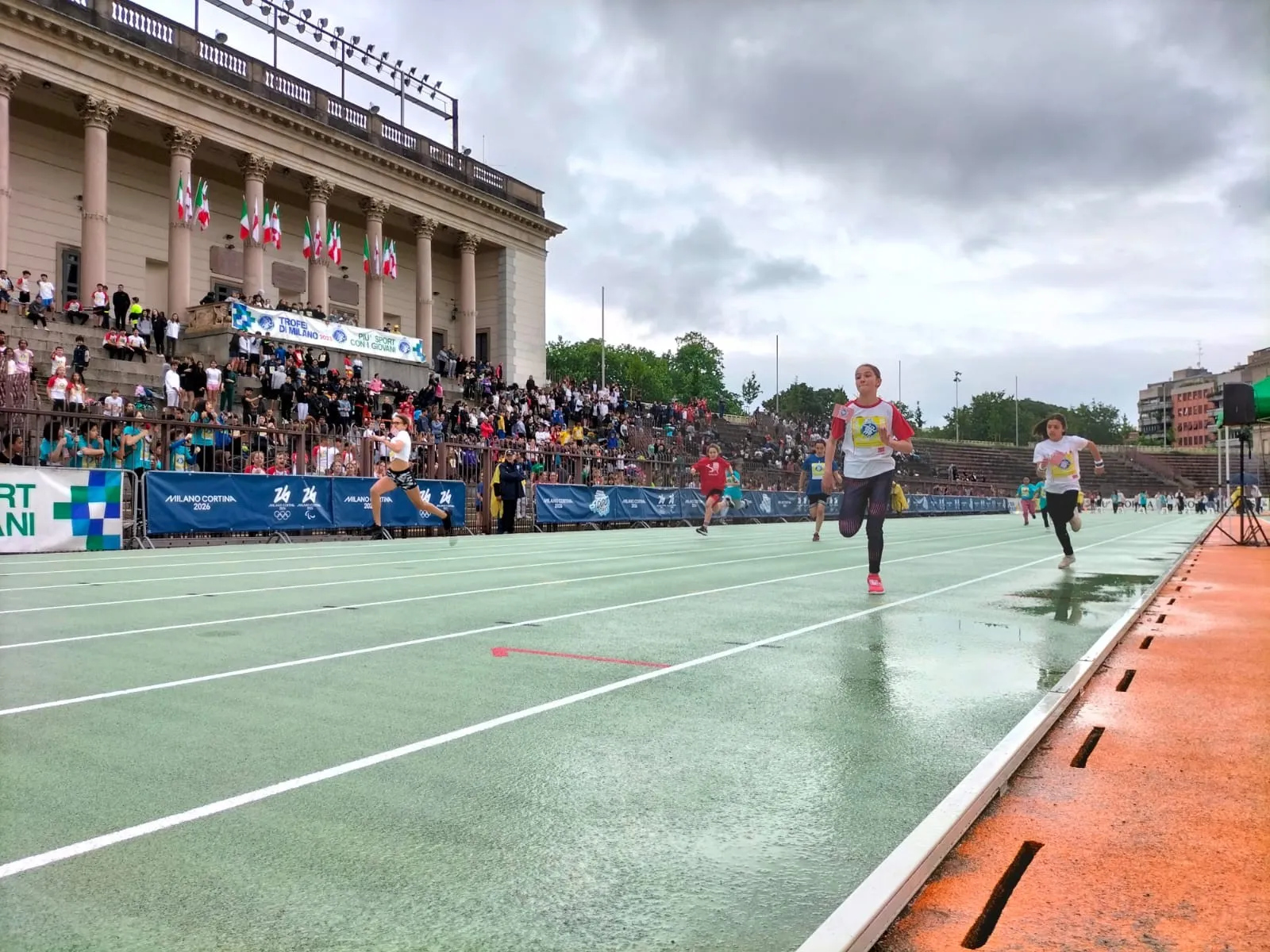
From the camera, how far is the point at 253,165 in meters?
36.3

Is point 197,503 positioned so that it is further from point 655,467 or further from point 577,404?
point 577,404

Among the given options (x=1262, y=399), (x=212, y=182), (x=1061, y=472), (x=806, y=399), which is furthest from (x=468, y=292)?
(x=806, y=399)

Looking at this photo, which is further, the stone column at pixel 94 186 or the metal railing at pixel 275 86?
the metal railing at pixel 275 86

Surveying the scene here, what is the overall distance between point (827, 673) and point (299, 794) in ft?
9.98

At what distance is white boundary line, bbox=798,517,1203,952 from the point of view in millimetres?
2135

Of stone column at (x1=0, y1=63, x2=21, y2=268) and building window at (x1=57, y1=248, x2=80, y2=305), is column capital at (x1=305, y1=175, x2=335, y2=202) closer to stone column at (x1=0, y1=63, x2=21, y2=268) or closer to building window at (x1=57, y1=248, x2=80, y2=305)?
building window at (x1=57, y1=248, x2=80, y2=305)

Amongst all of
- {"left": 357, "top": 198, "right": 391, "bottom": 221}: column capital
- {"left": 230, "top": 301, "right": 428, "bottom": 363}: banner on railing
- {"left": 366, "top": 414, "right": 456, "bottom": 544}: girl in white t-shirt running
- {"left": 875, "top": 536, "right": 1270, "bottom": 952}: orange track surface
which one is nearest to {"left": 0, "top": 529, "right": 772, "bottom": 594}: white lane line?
{"left": 366, "top": 414, "right": 456, "bottom": 544}: girl in white t-shirt running

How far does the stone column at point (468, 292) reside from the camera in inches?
1863

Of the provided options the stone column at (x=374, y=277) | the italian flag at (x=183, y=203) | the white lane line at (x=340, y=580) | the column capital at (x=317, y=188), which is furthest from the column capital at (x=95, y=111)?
the white lane line at (x=340, y=580)

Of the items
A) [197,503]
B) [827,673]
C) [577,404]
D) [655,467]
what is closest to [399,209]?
[577,404]

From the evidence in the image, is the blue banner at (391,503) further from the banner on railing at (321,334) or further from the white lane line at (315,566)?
the banner on railing at (321,334)

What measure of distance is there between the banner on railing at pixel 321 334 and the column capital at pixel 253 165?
28.9ft

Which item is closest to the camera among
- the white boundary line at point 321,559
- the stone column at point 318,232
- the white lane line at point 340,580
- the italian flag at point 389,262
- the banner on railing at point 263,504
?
the white lane line at point 340,580

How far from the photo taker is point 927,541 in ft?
64.4
